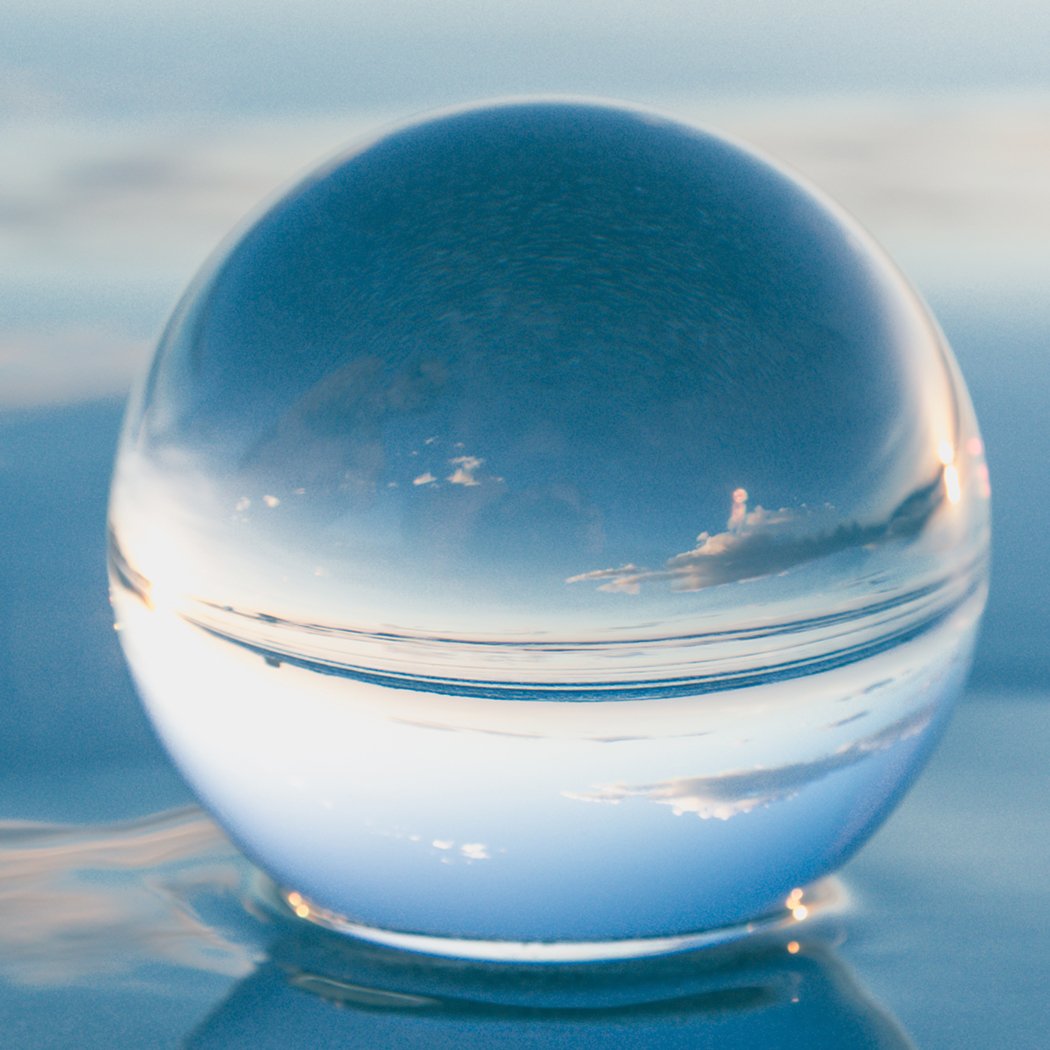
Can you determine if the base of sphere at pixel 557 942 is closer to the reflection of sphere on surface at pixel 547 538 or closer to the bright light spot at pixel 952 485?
the reflection of sphere on surface at pixel 547 538

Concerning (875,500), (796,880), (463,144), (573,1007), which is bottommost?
(573,1007)

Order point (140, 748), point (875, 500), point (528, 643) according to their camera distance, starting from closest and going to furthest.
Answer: point (528, 643), point (875, 500), point (140, 748)

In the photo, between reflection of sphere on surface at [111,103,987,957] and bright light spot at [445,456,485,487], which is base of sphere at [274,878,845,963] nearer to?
reflection of sphere on surface at [111,103,987,957]

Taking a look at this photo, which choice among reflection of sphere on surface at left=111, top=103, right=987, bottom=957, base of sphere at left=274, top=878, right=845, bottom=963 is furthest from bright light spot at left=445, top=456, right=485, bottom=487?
base of sphere at left=274, top=878, right=845, bottom=963

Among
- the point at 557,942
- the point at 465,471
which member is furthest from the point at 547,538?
the point at 557,942

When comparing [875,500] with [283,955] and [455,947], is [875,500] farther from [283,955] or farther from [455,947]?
[283,955]

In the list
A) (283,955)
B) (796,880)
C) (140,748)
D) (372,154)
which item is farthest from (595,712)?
(140,748)
